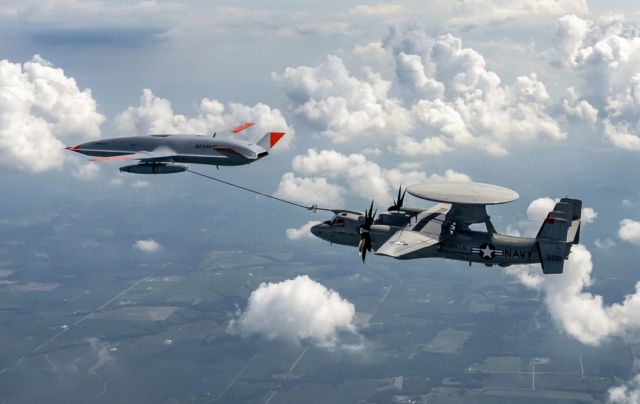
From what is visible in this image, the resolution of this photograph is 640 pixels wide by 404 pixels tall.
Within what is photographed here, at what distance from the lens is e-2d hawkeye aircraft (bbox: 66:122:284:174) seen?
78.6m

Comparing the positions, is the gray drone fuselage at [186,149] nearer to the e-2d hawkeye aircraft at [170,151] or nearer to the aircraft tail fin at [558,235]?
the e-2d hawkeye aircraft at [170,151]

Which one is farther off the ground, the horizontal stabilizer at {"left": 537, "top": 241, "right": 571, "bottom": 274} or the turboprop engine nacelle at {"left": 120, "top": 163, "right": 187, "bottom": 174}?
the turboprop engine nacelle at {"left": 120, "top": 163, "right": 187, "bottom": 174}

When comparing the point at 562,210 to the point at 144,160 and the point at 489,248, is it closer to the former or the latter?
the point at 489,248

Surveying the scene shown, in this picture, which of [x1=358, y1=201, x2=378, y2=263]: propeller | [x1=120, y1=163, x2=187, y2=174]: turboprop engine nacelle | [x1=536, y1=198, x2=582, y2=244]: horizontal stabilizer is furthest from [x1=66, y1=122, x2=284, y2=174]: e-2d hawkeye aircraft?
[x1=536, y1=198, x2=582, y2=244]: horizontal stabilizer

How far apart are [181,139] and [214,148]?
18.0ft

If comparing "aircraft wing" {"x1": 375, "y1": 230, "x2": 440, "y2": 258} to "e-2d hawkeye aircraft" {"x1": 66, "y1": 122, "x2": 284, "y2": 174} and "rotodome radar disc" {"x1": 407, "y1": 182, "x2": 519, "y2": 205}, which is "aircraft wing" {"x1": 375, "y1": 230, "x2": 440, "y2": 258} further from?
"e-2d hawkeye aircraft" {"x1": 66, "y1": 122, "x2": 284, "y2": 174}

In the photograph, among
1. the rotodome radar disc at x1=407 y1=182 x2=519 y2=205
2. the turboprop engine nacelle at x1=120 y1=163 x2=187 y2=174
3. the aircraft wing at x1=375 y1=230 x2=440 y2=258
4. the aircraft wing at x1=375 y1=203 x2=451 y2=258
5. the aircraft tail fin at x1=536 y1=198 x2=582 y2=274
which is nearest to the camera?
the aircraft wing at x1=375 y1=230 x2=440 y2=258

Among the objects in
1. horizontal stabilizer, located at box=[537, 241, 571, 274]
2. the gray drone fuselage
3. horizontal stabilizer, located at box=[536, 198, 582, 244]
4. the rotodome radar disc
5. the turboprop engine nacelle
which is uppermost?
the gray drone fuselage

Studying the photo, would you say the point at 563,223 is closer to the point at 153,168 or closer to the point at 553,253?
the point at 553,253

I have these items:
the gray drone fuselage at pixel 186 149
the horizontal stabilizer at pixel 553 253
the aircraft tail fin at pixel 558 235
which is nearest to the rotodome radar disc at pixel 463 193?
the aircraft tail fin at pixel 558 235

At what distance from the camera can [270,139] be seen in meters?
87.7

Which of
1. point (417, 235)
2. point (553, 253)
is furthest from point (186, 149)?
point (553, 253)

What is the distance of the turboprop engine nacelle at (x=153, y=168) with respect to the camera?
76194 millimetres

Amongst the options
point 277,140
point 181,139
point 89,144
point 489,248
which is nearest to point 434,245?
point 489,248
